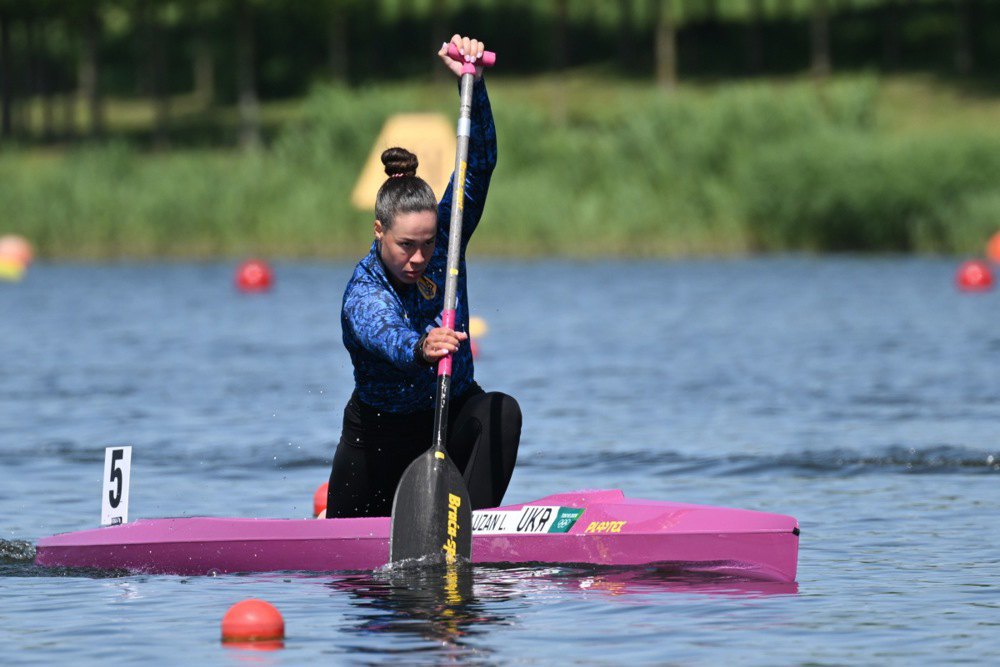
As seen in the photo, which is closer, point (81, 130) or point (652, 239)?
point (652, 239)

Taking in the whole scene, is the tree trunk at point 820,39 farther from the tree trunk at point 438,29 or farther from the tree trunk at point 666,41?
the tree trunk at point 438,29

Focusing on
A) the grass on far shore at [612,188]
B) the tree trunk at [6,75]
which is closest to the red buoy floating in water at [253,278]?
the grass on far shore at [612,188]

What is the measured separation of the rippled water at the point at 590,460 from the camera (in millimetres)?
7891

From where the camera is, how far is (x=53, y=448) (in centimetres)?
1487

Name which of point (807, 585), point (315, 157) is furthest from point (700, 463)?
point (315, 157)

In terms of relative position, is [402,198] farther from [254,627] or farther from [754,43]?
[754,43]

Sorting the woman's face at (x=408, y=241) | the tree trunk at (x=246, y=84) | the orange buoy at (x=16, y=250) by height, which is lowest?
the orange buoy at (x=16, y=250)

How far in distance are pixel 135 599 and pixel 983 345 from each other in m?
16.3

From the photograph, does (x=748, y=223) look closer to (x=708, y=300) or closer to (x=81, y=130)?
(x=708, y=300)

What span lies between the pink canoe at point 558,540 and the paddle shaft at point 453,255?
65cm

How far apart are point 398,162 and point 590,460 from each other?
598cm

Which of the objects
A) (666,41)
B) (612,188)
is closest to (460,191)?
(612,188)

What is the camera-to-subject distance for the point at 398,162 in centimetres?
838

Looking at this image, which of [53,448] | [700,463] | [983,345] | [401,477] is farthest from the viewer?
[983,345]
